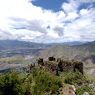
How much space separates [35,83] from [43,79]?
19.7 ft

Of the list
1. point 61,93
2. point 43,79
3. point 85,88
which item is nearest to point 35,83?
point 43,79

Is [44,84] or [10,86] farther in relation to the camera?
[44,84]

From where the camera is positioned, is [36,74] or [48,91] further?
[36,74]

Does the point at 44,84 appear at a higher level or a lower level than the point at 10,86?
lower

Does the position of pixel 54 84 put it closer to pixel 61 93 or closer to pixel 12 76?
pixel 61 93

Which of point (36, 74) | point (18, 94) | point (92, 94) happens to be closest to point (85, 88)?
point (92, 94)

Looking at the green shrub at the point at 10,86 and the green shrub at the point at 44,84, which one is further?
the green shrub at the point at 44,84

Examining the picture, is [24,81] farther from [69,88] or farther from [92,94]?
[92,94]

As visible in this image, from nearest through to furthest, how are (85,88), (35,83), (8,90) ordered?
(8,90) → (35,83) → (85,88)

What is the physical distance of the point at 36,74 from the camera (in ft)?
617

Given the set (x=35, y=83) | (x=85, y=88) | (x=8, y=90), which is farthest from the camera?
(x=85, y=88)

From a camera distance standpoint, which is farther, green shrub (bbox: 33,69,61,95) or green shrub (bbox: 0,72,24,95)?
green shrub (bbox: 33,69,61,95)

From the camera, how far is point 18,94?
16488 cm

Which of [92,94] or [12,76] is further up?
[12,76]
